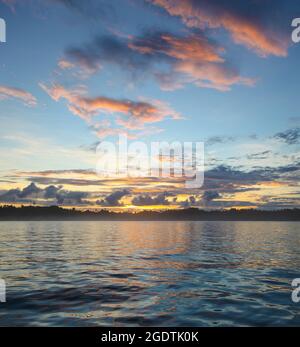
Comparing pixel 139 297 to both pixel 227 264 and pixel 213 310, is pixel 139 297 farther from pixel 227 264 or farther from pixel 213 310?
pixel 227 264

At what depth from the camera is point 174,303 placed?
64.4ft

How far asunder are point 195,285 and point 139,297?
5.59 m

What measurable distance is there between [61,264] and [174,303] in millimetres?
18792

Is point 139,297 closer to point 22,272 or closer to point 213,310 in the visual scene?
point 213,310

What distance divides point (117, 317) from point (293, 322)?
891 cm

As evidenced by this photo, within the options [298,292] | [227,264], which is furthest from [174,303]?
[227,264]

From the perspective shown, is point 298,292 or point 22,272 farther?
point 22,272

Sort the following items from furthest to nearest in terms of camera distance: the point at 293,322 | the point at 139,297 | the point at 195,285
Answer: the point at 195,285
the point at 139,297
the point at 293,322

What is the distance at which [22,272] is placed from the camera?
29.6 metres

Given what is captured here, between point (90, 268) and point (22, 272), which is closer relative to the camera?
point (22, 272)
